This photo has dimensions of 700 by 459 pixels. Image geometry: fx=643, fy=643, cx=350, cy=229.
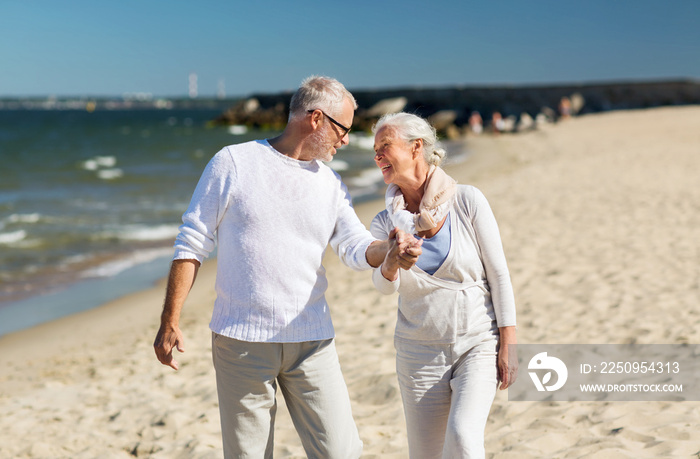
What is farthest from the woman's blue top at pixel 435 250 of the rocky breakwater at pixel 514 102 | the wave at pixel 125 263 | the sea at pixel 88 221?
the rocky breakwater at pixel 514 102

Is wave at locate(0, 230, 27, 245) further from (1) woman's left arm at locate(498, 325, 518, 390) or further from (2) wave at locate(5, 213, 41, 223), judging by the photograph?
(1) woman's left arm at locate(498, 325, 518, 390)

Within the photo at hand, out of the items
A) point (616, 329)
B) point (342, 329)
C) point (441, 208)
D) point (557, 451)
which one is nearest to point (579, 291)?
point (616, 329)

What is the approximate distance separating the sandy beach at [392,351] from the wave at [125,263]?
1268mm

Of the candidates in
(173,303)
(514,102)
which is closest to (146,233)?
(173,303)

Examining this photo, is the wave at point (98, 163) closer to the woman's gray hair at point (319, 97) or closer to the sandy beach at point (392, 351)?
the sandy beach at point (392, 351)

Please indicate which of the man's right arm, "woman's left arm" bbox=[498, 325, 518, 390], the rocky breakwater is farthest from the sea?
the rocky breakwater

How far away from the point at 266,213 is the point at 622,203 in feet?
31.6

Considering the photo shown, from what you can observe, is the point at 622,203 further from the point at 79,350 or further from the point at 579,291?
the point at 79,350

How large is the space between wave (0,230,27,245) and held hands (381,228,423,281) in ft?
38.8

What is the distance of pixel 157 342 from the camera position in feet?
7.58

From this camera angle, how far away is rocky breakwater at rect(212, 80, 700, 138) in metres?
41.2

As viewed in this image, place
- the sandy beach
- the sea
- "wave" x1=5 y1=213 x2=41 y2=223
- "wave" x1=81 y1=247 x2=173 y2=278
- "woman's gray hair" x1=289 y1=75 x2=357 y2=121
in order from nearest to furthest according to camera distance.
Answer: "woman's gray hair" x1=289 y1=75 x2=357 y2=121, the sandy beach, the sea, "wave" x1=81 y1=247 x2=173 y2=278, "wave" x1=5 y1=213 x2=41 y2=223

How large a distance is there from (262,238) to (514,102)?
52.5 m

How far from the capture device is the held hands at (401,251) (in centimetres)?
213
